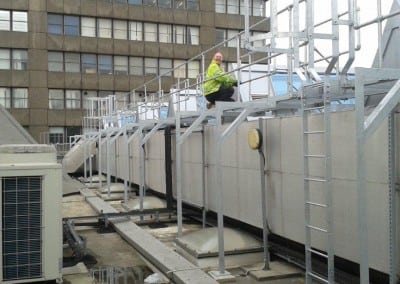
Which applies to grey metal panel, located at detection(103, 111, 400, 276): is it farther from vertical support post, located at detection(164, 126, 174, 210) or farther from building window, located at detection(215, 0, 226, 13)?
building window, located at detection(215, 0, 226, 13)

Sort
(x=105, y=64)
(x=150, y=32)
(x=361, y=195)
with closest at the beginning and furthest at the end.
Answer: (x=361, y=195)
(x=105, y=64)
(x=150, y=32)

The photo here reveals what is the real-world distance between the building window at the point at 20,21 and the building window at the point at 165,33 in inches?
449

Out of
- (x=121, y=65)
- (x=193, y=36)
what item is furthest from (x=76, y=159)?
(x=193, y=36)

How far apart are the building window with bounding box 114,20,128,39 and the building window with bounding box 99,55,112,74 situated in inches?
77.7

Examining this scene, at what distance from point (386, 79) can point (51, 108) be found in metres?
39.6

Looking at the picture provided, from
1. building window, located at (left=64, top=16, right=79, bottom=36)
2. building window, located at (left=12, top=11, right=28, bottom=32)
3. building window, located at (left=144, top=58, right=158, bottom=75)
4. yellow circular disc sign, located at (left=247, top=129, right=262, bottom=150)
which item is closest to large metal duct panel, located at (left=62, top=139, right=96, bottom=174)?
yellow circular disc sign, located at (left=247, top=129, right=262, bottom=150)

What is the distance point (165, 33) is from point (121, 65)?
5.06 metres

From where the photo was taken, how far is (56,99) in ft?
139

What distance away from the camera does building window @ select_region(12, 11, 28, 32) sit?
40.9 metres

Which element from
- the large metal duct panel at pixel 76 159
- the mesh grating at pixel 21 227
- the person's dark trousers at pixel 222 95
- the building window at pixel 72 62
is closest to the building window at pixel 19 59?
the building window at pixel 72 62

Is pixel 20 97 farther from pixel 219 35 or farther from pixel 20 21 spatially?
pixel 219 35

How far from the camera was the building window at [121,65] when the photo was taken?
4397 centimetres

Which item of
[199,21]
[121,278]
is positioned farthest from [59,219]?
[199,21]

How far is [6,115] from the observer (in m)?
9.38
